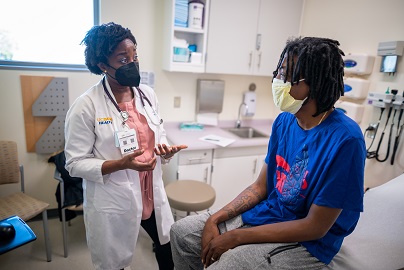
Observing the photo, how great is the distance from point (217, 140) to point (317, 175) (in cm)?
135

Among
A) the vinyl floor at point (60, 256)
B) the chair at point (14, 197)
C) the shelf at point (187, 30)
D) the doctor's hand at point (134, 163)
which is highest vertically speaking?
the shelf at point (187, 30)

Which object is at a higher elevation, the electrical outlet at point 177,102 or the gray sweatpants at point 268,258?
the electrical outlet at point 177,102

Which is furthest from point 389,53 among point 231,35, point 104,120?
point 104,120

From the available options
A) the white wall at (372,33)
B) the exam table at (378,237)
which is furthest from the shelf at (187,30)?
the exam table at (378,237)

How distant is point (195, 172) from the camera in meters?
2.26

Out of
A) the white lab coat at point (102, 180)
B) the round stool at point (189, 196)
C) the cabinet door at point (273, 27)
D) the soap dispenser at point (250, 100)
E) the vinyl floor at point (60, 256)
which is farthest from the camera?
the soap dispenser at point (250, 100)

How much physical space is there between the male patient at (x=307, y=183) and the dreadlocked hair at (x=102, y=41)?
76 cm

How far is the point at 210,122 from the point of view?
9.19ft

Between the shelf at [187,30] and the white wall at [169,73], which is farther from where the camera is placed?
the shelf at [187,30]

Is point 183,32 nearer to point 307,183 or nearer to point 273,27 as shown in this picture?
point 273,27

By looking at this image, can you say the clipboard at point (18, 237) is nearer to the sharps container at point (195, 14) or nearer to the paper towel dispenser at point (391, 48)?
the sharps container at point (195, 14)

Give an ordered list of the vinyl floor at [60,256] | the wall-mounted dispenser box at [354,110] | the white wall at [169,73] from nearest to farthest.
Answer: the vinyl floor at [60,256], the white wall at [169,73], the wall-mounted dispenser box at [354,110]

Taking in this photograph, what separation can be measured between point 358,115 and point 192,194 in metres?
1.49

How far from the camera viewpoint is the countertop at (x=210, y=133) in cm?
224
